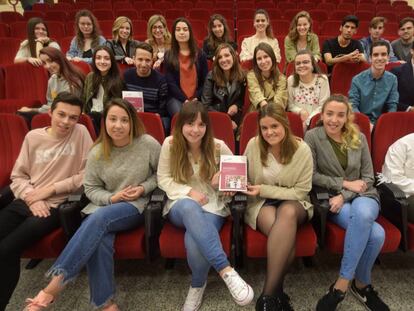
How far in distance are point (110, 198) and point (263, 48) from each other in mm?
1554

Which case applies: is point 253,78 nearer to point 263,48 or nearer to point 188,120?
point 263,48

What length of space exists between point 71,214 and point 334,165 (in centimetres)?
134

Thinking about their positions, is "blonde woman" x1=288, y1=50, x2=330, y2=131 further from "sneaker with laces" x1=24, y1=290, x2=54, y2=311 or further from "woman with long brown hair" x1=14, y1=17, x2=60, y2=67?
"woman with long brown hair" x1=14, y1=17, x2=60, y2=67

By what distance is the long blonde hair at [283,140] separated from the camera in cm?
164

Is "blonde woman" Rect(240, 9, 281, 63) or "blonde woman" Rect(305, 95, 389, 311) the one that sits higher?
"blonde woman" Rect(240, 9, 281, 63)

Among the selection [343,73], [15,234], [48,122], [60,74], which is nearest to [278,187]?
[15,234]

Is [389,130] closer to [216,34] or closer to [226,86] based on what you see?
[226,86]

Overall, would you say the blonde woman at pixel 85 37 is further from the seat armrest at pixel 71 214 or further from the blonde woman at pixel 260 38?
the seat armrest at pixel 71 214

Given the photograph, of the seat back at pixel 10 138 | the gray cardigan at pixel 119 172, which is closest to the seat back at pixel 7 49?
the seat back at pixel 10 138

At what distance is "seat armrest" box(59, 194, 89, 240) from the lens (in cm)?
158

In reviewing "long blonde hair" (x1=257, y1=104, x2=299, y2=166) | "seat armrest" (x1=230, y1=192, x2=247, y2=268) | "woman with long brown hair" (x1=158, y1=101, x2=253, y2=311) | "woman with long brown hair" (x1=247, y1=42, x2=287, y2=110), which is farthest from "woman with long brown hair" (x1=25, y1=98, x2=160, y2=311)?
"woman with long brown hair" (x1=247, y1=42, x2=287, y2=110)

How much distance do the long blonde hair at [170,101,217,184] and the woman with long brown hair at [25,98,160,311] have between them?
0.46ft

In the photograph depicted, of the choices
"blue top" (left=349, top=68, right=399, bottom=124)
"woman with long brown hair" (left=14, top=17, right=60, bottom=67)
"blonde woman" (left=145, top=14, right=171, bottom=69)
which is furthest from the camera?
"woman with long brown hair" (left=14, top=17, right=60, bottom=67)

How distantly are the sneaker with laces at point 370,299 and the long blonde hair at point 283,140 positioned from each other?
0.71 m
